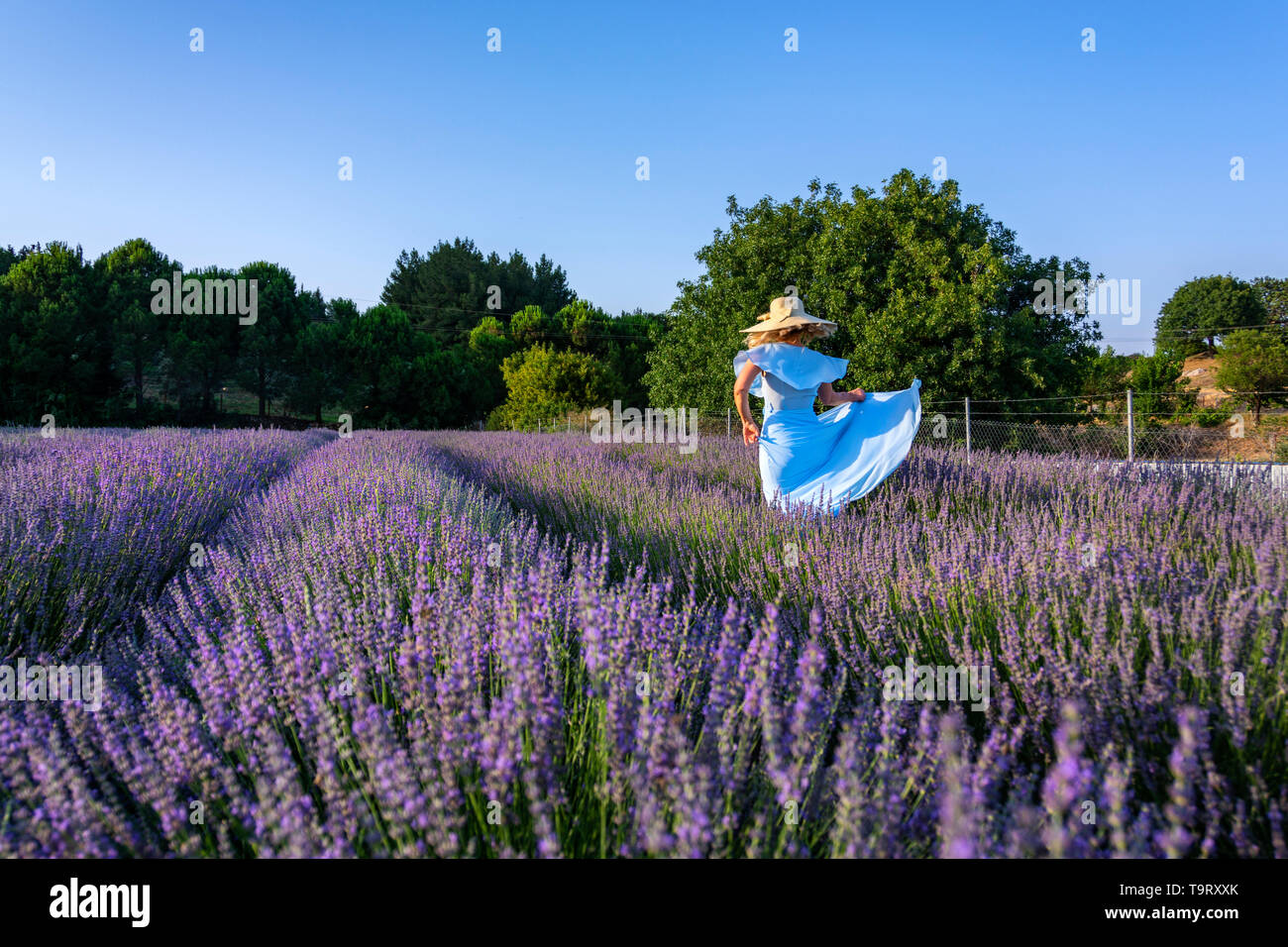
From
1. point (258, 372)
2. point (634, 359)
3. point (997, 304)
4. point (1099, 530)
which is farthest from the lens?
point (634, 359)

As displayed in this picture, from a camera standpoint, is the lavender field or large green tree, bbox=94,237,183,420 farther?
large green tree, bbox=94,237,183,420

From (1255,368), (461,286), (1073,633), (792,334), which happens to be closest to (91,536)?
(1073,633)

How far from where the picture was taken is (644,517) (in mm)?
3801

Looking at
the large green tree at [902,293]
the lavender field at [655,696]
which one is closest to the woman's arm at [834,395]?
the lavender field at [655,696]

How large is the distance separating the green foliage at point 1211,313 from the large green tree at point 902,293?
3134 cm

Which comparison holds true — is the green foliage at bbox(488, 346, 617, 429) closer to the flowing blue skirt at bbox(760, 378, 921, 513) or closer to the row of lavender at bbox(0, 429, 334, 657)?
the row of lavender at bbox(0, 429, 334, 657)

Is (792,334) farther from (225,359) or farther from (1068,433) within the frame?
(225,359)

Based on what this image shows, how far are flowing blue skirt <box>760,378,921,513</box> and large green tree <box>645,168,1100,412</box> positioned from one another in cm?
824

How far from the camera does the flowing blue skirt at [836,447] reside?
3.85 m

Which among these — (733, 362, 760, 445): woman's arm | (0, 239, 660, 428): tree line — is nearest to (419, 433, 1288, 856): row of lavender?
(733, 362, 760, 445): woman's arm

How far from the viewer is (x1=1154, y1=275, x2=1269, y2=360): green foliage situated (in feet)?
127

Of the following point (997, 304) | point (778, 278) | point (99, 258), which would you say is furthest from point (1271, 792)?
point (99, 258)

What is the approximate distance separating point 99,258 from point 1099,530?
31104 mm
